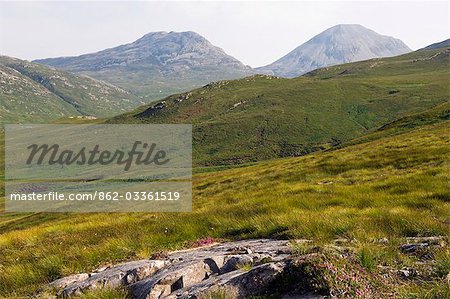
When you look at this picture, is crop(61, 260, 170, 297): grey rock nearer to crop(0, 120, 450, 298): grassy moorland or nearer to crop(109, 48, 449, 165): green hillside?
crop(0, 120, 450, 298): grassy moorland

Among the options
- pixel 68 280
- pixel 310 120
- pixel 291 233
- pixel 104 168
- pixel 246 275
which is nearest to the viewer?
pixel 246 275

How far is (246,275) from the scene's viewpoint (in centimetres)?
629

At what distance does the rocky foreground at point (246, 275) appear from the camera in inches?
214

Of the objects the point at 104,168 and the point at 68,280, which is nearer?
the point at 68,280

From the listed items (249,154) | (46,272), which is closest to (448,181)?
(46,272)

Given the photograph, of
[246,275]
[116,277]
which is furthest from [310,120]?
[246,275]

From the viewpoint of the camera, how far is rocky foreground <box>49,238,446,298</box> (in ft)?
17.8

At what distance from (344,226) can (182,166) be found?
130 meters

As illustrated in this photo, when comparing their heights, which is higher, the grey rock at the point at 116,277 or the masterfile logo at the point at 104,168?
the grey rock at the point at 116,277

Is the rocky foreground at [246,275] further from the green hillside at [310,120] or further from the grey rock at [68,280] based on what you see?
the green hillside at [310,120]

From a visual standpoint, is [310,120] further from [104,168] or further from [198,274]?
[198,274]

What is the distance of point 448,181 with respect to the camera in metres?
15.5

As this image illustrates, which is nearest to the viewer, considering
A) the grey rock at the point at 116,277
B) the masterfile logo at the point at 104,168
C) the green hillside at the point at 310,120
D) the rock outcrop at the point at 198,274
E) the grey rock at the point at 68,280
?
the rock outcrop at the point at 198,274

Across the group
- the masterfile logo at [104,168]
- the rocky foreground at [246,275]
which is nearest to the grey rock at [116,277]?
the rocky foreground at [246,275]
